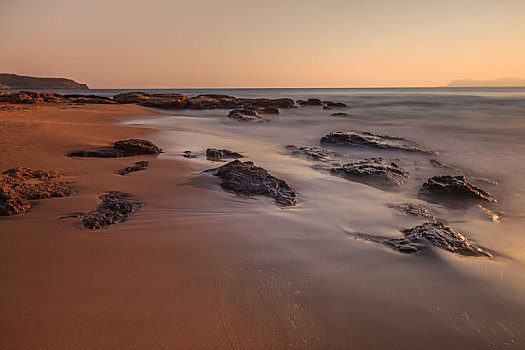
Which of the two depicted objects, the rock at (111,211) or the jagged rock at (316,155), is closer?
the rock at (111,211)

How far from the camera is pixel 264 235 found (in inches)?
106

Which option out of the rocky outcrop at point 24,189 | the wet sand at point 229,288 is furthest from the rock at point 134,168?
the wet sand at point 229,288

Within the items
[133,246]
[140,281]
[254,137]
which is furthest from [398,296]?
[254,137]

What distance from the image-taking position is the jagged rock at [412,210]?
11.6 feet

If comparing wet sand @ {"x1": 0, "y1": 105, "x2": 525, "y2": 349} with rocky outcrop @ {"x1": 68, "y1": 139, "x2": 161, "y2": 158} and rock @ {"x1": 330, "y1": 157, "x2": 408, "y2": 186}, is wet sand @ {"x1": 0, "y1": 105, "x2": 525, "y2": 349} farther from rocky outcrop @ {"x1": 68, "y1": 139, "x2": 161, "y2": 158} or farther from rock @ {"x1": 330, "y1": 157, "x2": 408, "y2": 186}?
rocky outcrop @ {"x1": 68, "y1": 139, "x2": 161, "y2": 158}

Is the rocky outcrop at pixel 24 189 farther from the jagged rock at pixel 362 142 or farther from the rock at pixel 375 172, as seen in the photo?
the jagged rock at pixel 362 142

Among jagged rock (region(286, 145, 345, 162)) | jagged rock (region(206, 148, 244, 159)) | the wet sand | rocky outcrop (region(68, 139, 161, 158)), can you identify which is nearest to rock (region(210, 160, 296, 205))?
the wet sand

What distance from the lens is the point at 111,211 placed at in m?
2.87

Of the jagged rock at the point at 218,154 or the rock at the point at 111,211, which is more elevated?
the jagged rock at the point at 218,154

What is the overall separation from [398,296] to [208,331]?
1309 millimetres

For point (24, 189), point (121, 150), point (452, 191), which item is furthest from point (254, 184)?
point (121, 150)

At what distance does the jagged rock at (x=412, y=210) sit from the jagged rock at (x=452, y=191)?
0.72m

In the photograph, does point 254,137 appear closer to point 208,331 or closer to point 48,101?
point 208,331

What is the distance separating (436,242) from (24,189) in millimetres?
4357
